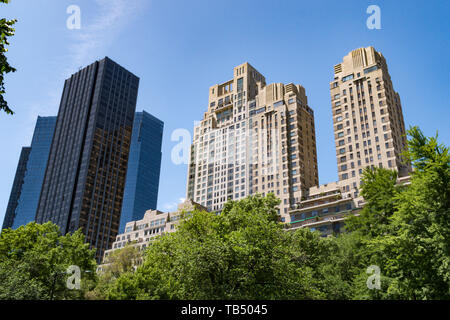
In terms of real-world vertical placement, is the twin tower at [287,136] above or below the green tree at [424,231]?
above

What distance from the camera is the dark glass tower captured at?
167300 mm

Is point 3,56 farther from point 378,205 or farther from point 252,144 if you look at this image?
point 252,144

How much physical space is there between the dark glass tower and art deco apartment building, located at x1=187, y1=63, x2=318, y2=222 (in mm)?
51450

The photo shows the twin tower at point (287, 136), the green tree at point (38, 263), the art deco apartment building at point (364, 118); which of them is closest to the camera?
the green tree at point (38, 263)

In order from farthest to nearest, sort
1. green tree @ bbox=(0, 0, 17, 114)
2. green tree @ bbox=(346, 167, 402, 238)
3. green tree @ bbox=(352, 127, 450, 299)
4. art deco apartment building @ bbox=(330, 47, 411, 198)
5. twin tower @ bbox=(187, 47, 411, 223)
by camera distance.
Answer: twin tower @ bbox=(187, 47, 411, 223) < art deco apartment building @ bbox=(330, 47, 411, 198) < green tree @ bbox=(346, 167, 402, 238) < green tree @ bbox=(352, 127, 450, 299) < green tree @ bbox=(0, 0, 17, 114)

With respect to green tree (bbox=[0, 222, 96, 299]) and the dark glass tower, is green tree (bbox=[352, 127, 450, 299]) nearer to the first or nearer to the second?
green tree (bbox=[0, 222, 96, 299])

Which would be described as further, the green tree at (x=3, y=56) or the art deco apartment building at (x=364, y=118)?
the art deco apartment building at (x=364, y=118)

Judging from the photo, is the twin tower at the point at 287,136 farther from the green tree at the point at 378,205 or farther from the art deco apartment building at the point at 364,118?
the green tree at the point at 378,205

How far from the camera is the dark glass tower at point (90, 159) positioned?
167300 mm

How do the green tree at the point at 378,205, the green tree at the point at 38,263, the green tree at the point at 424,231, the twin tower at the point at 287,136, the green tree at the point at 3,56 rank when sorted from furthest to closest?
the twin tower at the point at 287,136, the green tree at the point at 38,263, the green tree at the point at 378,205, the green tree at the point at 424,231, the green tree at the point at 3,56

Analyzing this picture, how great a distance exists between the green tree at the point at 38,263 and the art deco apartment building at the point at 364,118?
71640 mm

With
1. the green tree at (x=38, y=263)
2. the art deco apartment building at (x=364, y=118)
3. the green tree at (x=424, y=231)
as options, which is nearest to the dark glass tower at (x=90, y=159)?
the art deco apartment building at (x=364, y=118)

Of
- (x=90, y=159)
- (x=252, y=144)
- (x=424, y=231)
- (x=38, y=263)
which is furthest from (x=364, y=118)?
(x=90, y=159)

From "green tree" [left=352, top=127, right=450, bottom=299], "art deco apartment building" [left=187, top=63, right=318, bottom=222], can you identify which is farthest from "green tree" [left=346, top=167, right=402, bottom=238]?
"art deco apartment building" [left=187, top=63, right=318, bottom=222]
